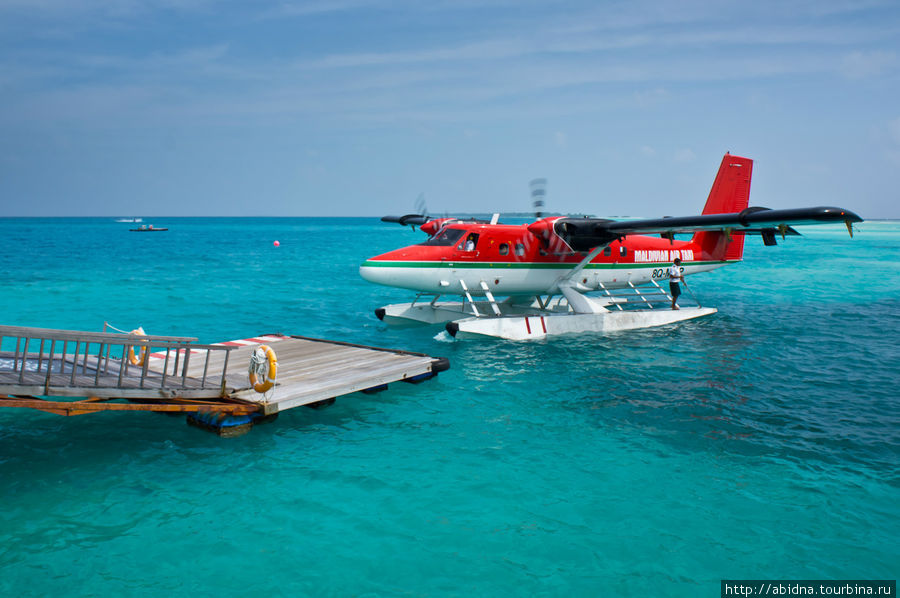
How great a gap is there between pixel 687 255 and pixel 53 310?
2414 centimetres

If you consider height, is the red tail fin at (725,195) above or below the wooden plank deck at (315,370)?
above

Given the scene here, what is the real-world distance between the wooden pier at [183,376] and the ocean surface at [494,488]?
0.55m

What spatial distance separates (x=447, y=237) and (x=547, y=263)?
3.45 meters

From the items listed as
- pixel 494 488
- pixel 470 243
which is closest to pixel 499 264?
pixel 470 243

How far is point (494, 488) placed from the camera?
7.75 metres

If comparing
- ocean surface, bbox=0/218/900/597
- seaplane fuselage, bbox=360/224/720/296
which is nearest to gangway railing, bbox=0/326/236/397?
ocean surface, bbox=0/218/900/597

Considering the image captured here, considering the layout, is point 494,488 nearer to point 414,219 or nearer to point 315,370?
point 315,370

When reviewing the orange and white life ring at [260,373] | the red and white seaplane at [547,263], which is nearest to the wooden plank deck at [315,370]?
the orange and white life ring at [260,373]

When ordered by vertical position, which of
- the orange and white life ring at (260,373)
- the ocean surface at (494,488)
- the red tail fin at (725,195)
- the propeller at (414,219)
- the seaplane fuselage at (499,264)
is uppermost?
the red tail fin at (725,195)

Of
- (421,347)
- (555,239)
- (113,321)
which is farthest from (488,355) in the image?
(113,321)

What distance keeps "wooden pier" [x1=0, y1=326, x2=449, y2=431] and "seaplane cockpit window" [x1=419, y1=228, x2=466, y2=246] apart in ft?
16.5

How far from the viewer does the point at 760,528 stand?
22.3 ft

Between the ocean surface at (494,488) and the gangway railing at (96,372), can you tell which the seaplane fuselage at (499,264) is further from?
the gangway railing at (96,372)

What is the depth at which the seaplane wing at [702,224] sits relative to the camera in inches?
507
